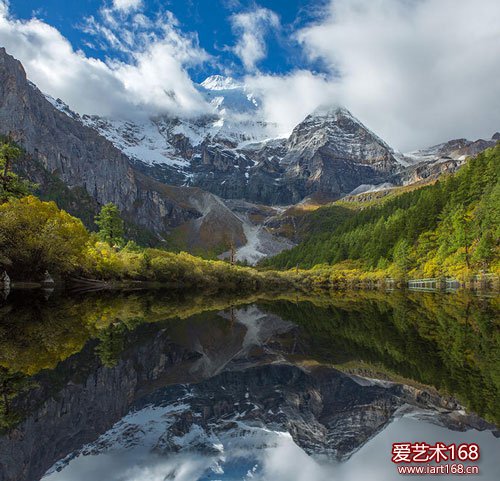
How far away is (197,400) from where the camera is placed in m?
10.1

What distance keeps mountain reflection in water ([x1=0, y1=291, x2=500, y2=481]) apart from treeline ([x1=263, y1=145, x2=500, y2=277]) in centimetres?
4849

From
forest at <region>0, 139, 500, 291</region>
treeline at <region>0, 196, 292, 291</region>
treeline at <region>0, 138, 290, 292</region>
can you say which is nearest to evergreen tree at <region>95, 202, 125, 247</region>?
treeline at <region>0, 196, 292, 291</region>

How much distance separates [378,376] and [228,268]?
69577 millimetres

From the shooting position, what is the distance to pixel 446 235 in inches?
2972

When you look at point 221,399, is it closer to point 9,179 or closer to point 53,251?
point 53,251

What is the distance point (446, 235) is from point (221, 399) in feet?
248

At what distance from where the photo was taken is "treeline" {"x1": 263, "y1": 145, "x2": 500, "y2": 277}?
61125 mm

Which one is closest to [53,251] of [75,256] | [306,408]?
[75,256]

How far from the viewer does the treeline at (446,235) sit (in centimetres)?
6112

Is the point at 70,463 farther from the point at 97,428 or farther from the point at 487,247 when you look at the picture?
the point at 487,247

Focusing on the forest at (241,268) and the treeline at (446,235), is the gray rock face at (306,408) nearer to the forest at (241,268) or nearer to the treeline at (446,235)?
the forest at (241,268)

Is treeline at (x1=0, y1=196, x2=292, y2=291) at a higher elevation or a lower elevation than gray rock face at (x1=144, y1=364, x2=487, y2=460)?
higher

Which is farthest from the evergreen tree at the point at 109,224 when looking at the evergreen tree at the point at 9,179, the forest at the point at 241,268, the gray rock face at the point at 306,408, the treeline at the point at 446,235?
the gray rock face at the point at 306,408

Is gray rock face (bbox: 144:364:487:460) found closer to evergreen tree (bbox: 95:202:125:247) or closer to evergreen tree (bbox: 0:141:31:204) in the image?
evergreen tree (bbox: 0:141:31:204)
